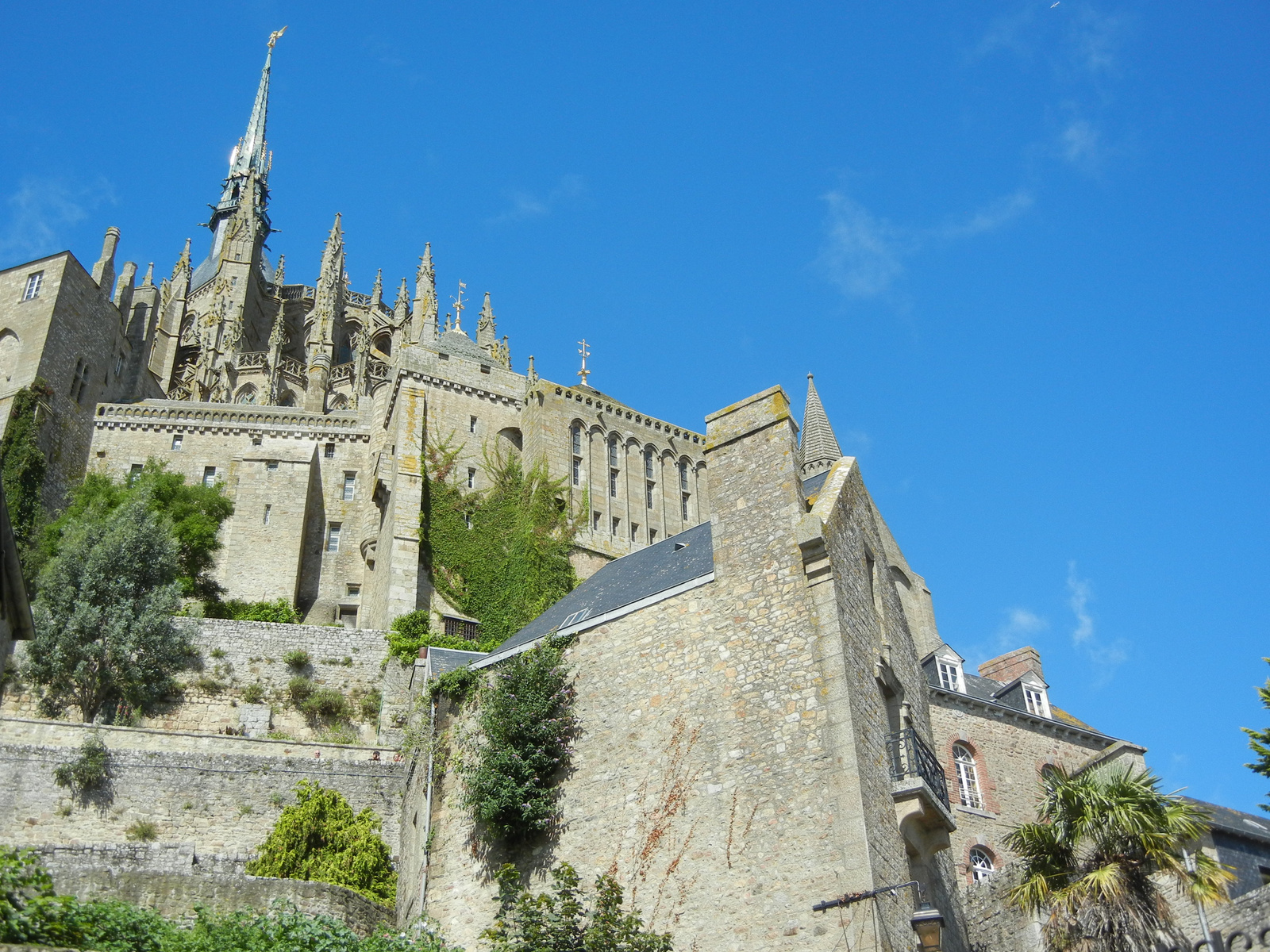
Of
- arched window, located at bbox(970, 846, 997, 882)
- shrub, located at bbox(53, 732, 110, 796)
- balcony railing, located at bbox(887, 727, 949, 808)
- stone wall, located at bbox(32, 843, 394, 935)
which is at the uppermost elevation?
shrub, located at bbox(53, 732, 110, 796)

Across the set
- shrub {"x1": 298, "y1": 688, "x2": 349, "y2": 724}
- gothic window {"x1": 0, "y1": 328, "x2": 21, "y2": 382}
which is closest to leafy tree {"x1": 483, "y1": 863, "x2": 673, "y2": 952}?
shrub {"x1": 298, "y1": 688, "x2": 349, "y2": 724}

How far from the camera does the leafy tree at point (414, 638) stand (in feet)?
113

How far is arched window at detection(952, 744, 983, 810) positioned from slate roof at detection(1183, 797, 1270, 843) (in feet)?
13.1

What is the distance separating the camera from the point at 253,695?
107 feet

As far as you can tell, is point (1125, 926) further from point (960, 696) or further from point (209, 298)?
point (209, 298)

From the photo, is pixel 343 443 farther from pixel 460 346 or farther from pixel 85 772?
pixel 85 772

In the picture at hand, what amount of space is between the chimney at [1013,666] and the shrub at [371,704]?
1468 centimetres

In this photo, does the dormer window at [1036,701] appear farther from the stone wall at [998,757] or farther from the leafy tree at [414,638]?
the leafy tree at [414,638]

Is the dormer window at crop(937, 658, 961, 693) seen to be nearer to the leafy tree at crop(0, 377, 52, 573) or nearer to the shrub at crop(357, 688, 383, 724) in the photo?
the shrub at crop(357, 688, 383, 724)

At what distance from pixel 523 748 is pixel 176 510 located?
28364 mm

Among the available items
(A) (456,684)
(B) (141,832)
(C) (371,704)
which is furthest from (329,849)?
(C) (371,704)

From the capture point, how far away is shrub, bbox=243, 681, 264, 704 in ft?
107

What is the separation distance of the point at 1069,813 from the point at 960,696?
10047 mm

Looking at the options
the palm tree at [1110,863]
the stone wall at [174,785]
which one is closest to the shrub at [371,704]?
the stone wall at [174,785]
